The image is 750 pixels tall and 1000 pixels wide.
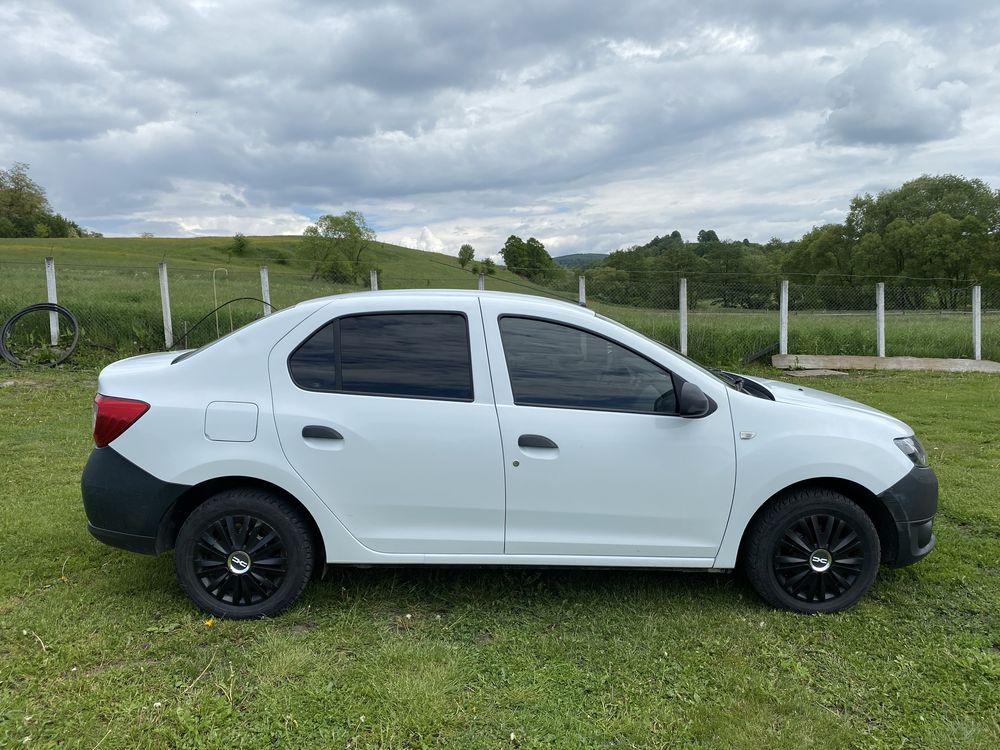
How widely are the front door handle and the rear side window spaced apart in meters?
0.33

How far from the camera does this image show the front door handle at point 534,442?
3.14 m

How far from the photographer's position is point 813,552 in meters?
3.35

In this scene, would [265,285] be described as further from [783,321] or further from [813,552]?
[813,552]

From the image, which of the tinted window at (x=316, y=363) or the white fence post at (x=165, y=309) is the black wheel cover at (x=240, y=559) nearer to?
the tinted window at (x=316, y=363)

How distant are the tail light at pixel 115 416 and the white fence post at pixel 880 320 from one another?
12660 millimetres

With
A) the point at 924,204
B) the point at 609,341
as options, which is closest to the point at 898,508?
the point at 609,341

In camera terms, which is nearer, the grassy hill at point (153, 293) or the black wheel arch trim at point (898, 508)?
the black wheel arch trim at point (898, 508)

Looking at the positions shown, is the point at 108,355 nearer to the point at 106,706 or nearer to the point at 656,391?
the point at 106,706

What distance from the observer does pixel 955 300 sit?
1302cm

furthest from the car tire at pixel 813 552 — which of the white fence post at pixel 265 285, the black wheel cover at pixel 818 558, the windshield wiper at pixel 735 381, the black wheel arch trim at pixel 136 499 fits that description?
the white fence post at pixel 265 285

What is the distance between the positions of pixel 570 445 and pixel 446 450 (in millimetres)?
593

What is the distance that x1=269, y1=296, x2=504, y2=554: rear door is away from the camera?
3146 mm

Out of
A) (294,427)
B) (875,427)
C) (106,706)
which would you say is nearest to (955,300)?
(875,427)

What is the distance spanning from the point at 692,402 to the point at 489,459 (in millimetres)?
999
